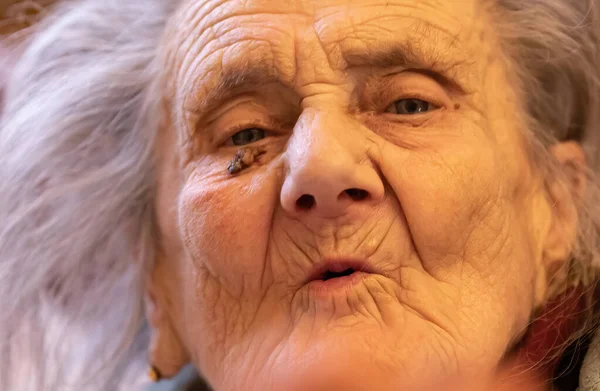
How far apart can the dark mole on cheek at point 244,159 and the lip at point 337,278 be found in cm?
22

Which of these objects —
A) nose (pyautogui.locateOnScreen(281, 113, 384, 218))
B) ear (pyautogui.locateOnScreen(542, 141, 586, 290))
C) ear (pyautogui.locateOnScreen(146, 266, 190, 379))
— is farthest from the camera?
ear (pyautogui.locateOnScreen(146, 266, 190, 379))

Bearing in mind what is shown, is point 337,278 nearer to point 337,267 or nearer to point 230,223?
point 337,267

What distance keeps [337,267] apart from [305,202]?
0.11m

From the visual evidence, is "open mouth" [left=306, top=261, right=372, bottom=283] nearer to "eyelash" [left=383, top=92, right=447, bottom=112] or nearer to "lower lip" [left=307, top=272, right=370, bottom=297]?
"lower lip" [left=307, top=272, right=370, bottom=297]

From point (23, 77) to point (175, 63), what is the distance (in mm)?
410

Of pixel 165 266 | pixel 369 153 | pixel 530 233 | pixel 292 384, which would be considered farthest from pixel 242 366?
pixel 530 233

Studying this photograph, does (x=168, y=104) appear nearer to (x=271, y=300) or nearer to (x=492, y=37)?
(x=271, y=300)

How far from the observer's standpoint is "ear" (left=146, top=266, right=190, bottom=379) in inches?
49.8

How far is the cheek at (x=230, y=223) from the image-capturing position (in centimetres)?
100

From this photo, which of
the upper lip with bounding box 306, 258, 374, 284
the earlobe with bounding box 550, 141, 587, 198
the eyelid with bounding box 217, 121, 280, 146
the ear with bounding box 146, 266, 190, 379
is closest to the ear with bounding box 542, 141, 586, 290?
the earlobe with bounding box 550, 141, 587, 198

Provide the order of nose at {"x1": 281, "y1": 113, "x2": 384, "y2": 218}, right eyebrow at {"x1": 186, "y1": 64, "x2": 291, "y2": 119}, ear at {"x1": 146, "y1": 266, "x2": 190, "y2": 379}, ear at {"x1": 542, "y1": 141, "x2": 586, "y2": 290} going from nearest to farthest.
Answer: nose at {"x1": 281, "y1": 113, "x2": 384, "y2": 218}, right eyebrow at {"x1": 186, "y1": 64, "x2": 291, "y2": 119}, ear at {"x1": 542, "y1": 141, "x2": 586, "y2": 290}, ear at {"x1": 146, "y1": 266, "x2": 190, "y2": 379}

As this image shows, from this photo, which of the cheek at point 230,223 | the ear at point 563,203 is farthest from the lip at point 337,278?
the ear at point 563,203

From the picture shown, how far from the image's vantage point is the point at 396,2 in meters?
1.01

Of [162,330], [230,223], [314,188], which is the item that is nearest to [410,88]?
[314,188]
